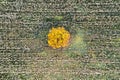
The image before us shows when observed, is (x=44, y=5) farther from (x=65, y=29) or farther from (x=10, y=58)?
(x=10, y=58)

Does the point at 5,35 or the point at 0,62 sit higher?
the point at 5,35

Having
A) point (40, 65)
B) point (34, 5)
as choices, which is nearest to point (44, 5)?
point (34, 5)

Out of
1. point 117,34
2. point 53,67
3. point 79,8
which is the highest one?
point 79,8

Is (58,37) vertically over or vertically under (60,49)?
over
